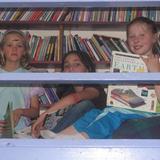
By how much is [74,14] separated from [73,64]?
2.30 ft

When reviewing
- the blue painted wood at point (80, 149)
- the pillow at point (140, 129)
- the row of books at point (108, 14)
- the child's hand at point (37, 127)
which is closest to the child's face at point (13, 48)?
the row of books at point (108, 14)

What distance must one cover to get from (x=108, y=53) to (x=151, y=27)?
2.68ft

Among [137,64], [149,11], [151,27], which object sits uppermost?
[149,11]

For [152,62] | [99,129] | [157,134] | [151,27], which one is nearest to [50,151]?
[99,129]

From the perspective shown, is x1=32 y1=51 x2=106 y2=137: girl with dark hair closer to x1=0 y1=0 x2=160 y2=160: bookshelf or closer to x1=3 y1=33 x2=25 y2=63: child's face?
x1=3 y1=33 x2=25 y2=63: child's face

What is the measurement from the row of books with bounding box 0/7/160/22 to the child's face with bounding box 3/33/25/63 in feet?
1.55

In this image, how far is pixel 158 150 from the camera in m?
1.11

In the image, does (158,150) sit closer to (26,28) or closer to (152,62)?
(152,62)

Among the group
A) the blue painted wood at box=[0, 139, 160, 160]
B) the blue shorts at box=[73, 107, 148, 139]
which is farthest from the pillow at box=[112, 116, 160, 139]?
the blue painted wood at box=[0, 139, 160, 160]

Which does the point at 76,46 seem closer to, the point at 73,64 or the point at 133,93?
the point at 73,64

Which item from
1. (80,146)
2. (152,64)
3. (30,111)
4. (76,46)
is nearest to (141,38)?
(152,64)

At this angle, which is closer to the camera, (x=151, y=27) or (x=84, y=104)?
(x=84, y=104)

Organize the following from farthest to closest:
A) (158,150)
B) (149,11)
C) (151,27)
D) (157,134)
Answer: (149,11), (151,27), (157,134), (158,150)

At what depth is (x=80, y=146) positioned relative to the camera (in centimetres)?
112
